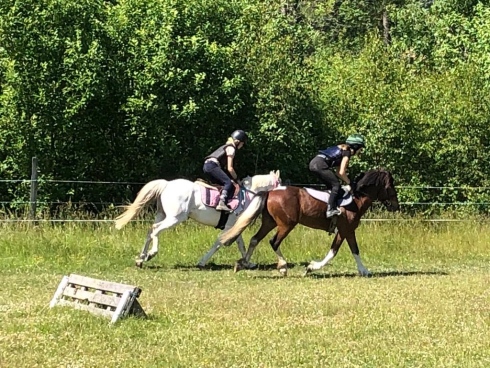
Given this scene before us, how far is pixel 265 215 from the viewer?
13.5 metres

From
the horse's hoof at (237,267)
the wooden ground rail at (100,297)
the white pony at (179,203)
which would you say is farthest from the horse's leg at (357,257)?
the wooden ground rail at (100,297)

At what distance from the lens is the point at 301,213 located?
43.8 feet

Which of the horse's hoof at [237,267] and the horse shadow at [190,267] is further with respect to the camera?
the horse shadow at [190,267]

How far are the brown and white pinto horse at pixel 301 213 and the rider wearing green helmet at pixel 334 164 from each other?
23cm

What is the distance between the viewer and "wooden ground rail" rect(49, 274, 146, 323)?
8.23 meters

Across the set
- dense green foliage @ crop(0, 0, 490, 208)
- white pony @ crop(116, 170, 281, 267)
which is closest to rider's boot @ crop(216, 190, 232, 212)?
white pony @ crop(116, 170, 281, 267)

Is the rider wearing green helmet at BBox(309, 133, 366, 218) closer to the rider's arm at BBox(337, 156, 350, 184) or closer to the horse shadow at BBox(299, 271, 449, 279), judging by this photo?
the rider's arm at BBox(337, 156, 350, 184)

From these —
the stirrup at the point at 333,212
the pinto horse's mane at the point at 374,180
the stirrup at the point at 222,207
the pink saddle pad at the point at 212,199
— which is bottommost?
the stirrup at the point at 222,207

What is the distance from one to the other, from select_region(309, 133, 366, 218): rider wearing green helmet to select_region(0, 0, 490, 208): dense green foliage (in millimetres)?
8223

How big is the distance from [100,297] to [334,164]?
6.04 metres

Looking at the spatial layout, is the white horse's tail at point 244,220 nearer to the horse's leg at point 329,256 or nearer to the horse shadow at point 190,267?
the horse shadow at point 190,267

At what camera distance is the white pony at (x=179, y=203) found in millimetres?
13750

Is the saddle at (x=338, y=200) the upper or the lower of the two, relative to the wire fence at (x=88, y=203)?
upper

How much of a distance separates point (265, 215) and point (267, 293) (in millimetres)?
2906
